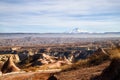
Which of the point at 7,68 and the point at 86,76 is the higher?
the point at 86,76

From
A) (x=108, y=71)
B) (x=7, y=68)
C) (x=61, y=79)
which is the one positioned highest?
(x=108, y=71)

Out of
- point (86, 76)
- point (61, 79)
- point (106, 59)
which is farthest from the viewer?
point (106, 59)

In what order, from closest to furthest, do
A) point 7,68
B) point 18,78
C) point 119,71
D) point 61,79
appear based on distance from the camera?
point 119,71 → point 61,79 → point 18,78 → point 7,68

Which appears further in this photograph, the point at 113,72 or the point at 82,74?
the point at 82,74

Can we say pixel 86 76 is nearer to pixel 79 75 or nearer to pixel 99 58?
pixel 79 75

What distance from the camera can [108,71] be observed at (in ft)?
53.6

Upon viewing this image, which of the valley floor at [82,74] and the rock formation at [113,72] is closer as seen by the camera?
→ the rock formation at [113,72]

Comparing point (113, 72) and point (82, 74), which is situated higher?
point (113, 72)

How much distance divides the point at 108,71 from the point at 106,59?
7.84 metres

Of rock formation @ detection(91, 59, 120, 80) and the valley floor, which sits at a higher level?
rock formation @ detection(91, 59, 120, 80)

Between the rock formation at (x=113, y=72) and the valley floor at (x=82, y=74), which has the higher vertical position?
the rock formation at (x=113, y=72)

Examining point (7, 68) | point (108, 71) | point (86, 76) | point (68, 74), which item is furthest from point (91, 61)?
point (7, 68)

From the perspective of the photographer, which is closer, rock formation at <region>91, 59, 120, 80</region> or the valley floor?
rock formation at <region>91, 59, 120, 80</region>

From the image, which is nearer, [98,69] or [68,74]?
[98,69]
